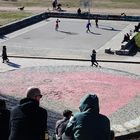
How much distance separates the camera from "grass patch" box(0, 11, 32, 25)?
48250 mm

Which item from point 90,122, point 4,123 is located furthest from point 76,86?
point 90,122

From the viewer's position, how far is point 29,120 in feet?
21.0

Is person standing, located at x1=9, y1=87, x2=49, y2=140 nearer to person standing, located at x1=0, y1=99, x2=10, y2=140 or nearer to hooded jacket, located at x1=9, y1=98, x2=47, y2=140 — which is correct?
hooded jacket, located at x1=9, y1=98, x2=47, y2=140

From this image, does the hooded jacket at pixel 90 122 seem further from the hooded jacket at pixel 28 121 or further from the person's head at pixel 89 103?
the hooded jacket at pixel 28 121

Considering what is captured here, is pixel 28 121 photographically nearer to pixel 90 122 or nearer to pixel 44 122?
pixel 44 122

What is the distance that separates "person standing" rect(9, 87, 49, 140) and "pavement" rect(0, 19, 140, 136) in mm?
5258

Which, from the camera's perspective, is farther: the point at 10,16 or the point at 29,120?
the point at 10,16

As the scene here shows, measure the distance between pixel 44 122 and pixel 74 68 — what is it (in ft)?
76.3

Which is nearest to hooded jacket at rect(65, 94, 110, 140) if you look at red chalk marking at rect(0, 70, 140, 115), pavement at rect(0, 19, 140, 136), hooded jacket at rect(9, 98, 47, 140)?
hooded jacket at rect(9, 98, 47, 140)

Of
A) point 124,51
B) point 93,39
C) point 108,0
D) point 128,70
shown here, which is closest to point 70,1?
point 108,0

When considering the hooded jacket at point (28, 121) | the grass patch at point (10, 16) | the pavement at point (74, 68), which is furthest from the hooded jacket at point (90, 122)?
the grass patch at point (10, 16)

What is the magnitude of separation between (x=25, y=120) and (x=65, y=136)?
606 mm

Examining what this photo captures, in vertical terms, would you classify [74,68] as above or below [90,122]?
below

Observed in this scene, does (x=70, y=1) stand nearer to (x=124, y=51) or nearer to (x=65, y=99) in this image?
(x=124, y=51)
